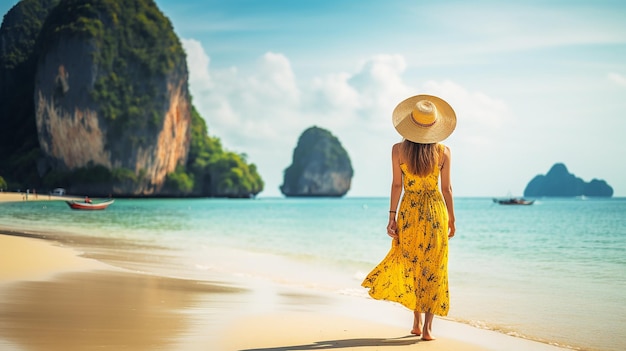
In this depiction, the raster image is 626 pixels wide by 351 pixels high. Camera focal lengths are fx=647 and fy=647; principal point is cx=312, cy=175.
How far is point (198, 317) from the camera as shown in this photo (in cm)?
566

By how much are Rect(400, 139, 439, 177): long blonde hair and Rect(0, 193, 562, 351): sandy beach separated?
1.33 m

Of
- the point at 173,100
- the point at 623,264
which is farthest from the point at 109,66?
the point at 623,264

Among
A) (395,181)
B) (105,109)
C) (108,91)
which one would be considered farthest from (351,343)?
(108,91)

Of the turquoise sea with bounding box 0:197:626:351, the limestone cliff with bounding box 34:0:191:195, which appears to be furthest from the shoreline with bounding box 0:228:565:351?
the limestone cliff with bounding box 34:0:191:195

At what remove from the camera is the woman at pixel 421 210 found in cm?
490

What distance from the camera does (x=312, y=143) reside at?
15188 cm

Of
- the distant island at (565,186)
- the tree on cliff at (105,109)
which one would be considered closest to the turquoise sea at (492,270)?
the tree on cliff at (105,109)

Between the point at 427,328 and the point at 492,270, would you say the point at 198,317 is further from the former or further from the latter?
the point at 492,270

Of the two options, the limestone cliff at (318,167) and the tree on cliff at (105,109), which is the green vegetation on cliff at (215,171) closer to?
the tree on cliff at (105,109)

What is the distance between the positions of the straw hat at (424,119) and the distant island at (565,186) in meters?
163

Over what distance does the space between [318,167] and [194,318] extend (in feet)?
465

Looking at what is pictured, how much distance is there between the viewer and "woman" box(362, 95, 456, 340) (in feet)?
16.1

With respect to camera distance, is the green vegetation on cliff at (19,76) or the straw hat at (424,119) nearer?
the straw hat at (424,119)

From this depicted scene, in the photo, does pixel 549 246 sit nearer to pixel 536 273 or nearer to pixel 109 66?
pixel 536 273
